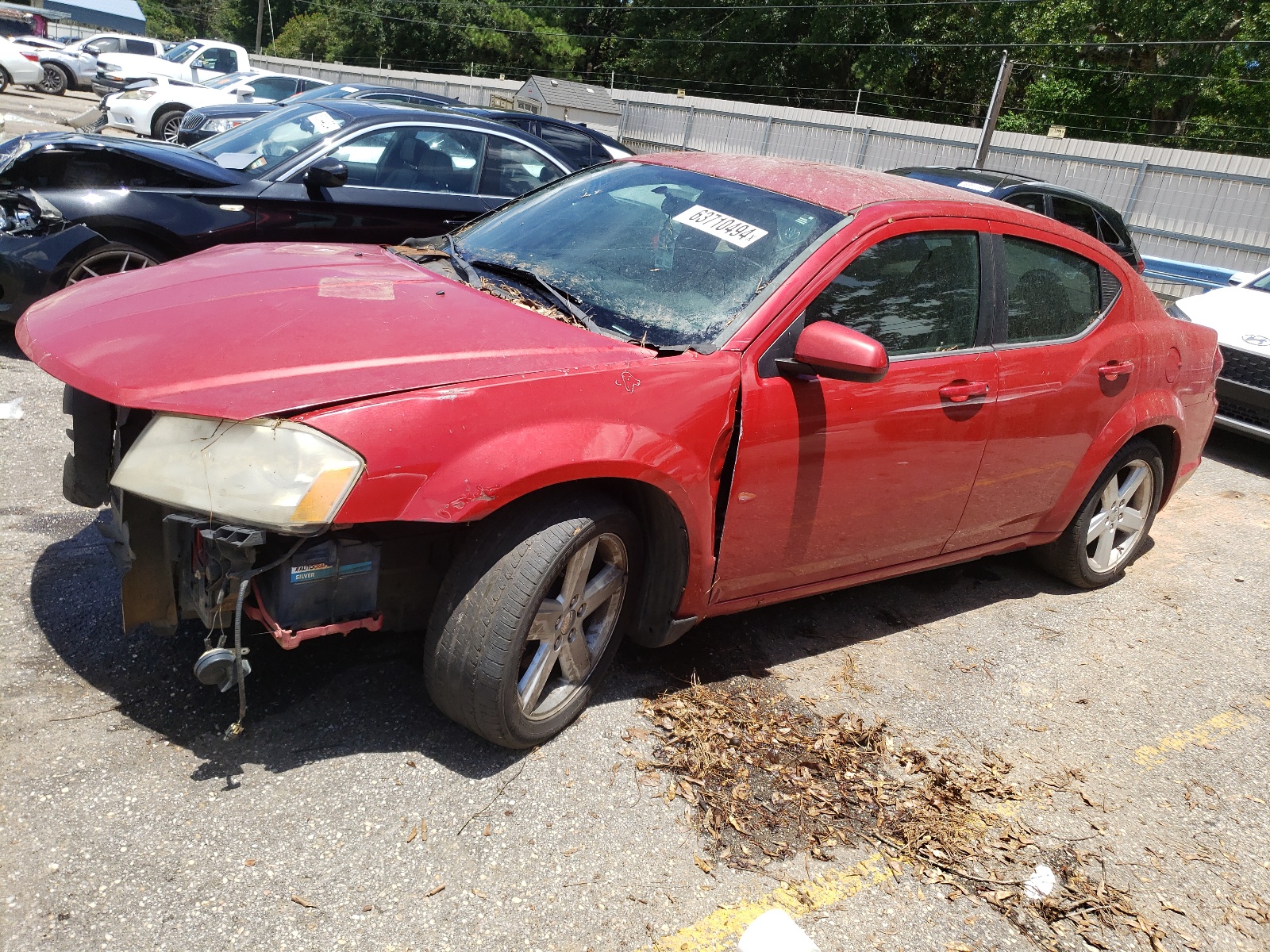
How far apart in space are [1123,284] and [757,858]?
126 inches

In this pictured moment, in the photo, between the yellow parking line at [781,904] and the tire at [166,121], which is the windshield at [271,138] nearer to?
the yellow parking line at [781,904]

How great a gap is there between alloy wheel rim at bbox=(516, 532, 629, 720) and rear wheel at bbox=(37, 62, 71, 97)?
3118 cm

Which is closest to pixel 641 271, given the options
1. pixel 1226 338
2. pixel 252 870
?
pixel 252 870

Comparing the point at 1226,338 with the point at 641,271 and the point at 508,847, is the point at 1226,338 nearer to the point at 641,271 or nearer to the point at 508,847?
the point at 641,271

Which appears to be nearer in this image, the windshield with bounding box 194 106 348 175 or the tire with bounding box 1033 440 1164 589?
the tire with bounding box 1033 440 1164 589

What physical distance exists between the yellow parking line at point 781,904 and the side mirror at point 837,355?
1435mm

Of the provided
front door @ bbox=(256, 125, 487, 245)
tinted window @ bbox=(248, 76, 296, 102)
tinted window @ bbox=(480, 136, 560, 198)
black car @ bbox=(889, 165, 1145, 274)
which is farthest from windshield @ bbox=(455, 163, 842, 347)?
tinted window @ bbox=(248, 76, 296, 102)

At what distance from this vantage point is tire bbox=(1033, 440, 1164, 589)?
4879 millimetres

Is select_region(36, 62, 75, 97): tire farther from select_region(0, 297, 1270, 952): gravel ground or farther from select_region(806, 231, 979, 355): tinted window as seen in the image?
select_region(806, 231, 979, 355): tinted window

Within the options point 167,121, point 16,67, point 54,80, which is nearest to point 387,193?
point 167,121

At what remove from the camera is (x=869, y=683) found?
3.93 m

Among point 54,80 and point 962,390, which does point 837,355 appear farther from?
point 54,80

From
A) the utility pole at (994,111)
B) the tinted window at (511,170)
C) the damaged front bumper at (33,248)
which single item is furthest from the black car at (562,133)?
the utility pole at (994,111)

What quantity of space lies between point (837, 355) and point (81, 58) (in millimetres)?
32477
